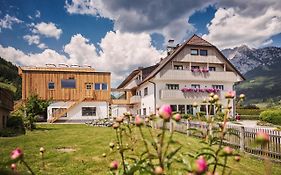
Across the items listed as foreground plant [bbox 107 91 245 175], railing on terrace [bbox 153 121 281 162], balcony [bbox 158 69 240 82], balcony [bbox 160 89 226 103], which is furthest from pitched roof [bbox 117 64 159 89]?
foreground plant [bbox 107 91 245 175]

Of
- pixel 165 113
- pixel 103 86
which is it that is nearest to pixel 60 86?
pixel 103 86

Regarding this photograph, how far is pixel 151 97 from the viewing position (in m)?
37.8

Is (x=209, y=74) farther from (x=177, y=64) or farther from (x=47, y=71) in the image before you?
(x=47, y=71)

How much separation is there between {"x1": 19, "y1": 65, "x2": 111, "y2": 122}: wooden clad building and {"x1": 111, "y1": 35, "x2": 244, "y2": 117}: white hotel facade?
18.0 ft

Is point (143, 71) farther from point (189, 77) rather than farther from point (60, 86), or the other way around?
point (60, 86)

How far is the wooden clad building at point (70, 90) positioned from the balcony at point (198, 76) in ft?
29.7

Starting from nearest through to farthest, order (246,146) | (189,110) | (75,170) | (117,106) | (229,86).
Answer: (75,170) < (246,146) < (189,110) < (229,86) < (117,106)

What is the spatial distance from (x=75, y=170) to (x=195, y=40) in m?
32.9

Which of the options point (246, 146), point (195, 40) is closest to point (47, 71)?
point (195, 40)

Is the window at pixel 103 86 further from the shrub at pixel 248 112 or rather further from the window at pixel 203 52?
the shrub at pixel 248 112

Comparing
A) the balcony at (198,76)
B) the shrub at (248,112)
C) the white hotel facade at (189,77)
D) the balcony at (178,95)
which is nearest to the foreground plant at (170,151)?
the balcony at (178,95)

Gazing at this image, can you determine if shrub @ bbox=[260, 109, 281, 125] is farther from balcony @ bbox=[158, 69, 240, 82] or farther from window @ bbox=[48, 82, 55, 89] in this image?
window @ bbox=[48, 82, 55, 89]

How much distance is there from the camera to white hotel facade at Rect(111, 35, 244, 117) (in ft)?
120

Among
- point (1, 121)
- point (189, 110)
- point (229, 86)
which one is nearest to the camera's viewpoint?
point (1, 121)
